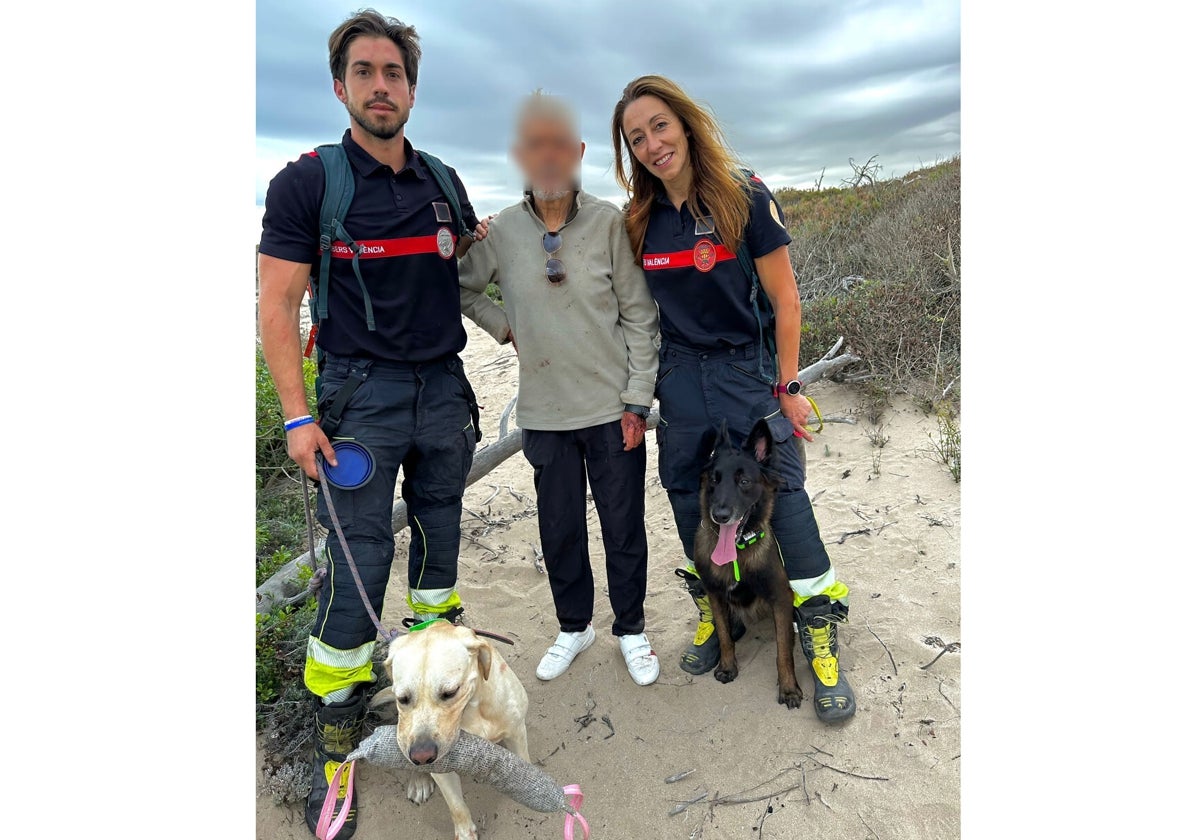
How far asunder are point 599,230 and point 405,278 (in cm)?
99

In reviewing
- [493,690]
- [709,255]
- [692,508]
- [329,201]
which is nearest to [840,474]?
[692,508]

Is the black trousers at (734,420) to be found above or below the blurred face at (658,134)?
below

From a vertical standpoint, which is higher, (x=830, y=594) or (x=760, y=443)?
(x=760, y=443)

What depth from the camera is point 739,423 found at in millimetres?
3416

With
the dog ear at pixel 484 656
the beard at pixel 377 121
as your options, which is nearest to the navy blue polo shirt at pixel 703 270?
the beard at pixel 377 121

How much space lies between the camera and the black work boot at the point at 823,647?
11.1 ft

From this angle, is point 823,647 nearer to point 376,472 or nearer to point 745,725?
point 745,725

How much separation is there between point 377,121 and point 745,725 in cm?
334

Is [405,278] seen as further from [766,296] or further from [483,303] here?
[766,296]

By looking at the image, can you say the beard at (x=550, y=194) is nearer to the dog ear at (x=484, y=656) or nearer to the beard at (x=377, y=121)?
the beard at (x=377, y=121)

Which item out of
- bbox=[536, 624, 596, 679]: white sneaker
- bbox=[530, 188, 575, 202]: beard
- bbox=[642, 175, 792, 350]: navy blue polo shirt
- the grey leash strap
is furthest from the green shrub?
the grey leash strap

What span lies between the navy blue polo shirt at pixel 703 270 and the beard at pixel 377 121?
49.1 inches

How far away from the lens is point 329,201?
2.95 metres

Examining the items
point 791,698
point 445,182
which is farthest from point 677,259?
point 791,698
